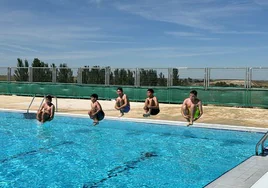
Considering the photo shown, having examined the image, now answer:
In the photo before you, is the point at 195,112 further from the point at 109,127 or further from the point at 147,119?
the point at 109,127

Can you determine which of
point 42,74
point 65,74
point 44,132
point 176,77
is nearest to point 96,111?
point 44,132

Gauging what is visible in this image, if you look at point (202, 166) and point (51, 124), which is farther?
point (51, 124)

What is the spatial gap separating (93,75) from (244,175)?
18.7 meters

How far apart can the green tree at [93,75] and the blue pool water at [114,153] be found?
386 inches

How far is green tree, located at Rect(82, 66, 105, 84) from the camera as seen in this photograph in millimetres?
23250

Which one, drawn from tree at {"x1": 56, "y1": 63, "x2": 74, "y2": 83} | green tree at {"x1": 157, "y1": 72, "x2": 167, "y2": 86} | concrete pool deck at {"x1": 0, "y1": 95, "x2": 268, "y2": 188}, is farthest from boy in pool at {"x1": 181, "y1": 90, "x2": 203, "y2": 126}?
tree at {"x1": 56, "y1": 63, "x2": 74, "y2": 83}

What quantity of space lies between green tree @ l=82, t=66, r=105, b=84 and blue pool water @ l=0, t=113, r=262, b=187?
982cm

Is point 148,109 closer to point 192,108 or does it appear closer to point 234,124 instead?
point 192,108

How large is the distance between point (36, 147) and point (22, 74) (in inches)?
710

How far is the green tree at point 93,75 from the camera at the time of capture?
2325cm

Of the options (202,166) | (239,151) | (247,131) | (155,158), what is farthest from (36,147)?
(247,131)

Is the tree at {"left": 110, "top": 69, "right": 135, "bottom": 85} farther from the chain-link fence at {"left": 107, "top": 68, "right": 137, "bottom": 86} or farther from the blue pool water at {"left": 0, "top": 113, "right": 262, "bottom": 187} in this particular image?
the blue pool water at {"left": 0, "top": 113, "right": 262, "bottom": 187}

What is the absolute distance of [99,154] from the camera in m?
8.84

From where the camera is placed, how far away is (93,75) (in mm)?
23484
